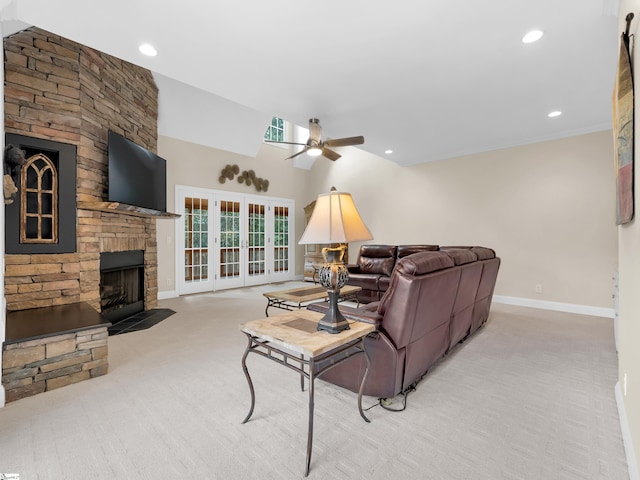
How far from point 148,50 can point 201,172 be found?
351 cm

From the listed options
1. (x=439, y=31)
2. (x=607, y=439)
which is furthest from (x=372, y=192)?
(x=607, y=439)

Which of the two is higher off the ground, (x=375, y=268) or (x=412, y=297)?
(x=412, y=297)

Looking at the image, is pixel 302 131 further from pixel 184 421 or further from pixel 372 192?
pixel 184 421

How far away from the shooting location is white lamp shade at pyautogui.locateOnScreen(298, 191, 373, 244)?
1604mm

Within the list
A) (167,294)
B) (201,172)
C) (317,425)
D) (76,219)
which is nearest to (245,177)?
(201,172)

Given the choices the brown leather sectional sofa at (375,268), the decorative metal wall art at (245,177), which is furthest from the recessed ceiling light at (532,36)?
the decorative metal wall art at (245,177)

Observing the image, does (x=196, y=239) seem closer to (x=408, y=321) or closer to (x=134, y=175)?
(x=134, y=175)

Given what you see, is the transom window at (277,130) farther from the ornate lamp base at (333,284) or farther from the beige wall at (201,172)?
the ornate lamp base at (333,284)

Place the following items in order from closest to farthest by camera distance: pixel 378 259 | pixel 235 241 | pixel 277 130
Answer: pixel 378 259 < pixel 235 241 < pixel 277 130

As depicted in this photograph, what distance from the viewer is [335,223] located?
162 cm

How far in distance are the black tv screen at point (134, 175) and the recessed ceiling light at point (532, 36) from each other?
412 cm

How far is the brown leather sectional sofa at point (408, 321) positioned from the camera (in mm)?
1810

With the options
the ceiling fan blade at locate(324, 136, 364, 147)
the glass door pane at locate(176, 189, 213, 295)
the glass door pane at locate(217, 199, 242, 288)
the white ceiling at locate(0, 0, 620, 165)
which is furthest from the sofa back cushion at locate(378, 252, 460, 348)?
the glass door pane at locate(217, 199, 242, 288)

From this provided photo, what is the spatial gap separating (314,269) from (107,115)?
472cm
